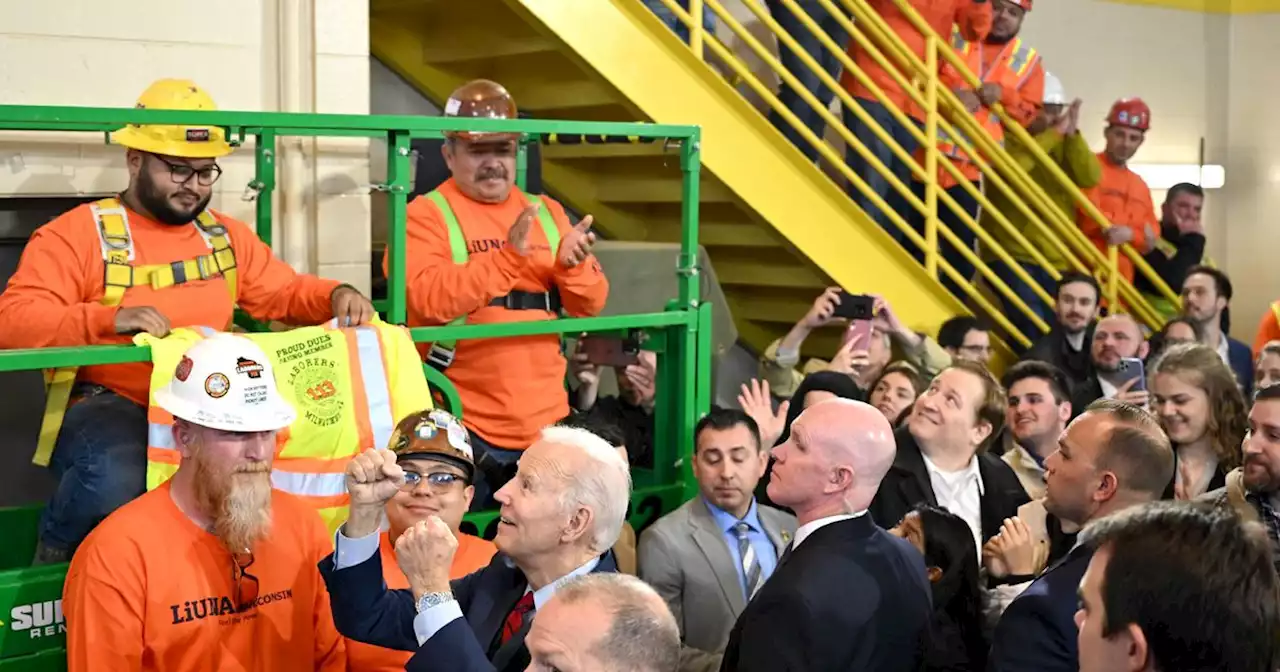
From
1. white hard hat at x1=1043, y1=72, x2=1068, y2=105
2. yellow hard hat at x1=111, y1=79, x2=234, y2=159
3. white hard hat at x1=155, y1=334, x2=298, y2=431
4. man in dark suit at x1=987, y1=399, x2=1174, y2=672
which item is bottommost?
man in dark suit at x1=987, y1=399, x2=1174, y2=672

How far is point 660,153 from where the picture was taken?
27.0 ft

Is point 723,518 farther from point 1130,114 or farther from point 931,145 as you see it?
point 1130,114

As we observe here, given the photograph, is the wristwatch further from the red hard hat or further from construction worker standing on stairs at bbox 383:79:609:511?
the red hard hat

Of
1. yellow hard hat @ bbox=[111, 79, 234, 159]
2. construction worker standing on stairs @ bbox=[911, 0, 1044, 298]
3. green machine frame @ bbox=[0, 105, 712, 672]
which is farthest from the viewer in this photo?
construction worker standing on stairs @ bbox=[911, 0, 1044, 298]

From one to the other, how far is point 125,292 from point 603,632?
100 inches

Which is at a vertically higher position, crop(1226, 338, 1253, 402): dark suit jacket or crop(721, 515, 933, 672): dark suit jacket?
crop(1226, 338, 1253, 402): dark suit jacket

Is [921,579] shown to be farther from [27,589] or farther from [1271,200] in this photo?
[1271,200]

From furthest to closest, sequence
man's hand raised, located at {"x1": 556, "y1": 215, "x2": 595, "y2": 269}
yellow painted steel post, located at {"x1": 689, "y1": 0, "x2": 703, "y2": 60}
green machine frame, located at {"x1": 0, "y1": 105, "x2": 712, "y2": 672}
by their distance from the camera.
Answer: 1. yellow painted steel post, located at {"x1": 689, "y1": 0, "x2": 703, "y2": 60}
2. man's hand raised, located at {"x1": 556, "y1": 215, "x2": 595, "y2": 269}
3. green machine frame, located at {"x1": 0, "y1": 105, "x2": 712, "y2": 672}

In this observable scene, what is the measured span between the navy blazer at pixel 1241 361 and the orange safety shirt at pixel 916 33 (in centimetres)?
238

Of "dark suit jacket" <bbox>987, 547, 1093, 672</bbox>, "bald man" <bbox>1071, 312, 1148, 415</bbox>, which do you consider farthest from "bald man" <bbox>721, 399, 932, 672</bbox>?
"bald man" <bbox>1071, 312, 1148, 415</bbox>

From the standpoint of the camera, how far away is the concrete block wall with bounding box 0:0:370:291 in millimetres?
5578

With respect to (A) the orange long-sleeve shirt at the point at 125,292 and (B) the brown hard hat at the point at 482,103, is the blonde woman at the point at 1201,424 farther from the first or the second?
(A) the orange long-sleeve shirt at the point at 125,292

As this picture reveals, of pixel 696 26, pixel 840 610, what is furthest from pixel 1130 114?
pixel 840 610

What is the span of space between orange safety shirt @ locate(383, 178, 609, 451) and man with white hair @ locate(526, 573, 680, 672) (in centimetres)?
261
